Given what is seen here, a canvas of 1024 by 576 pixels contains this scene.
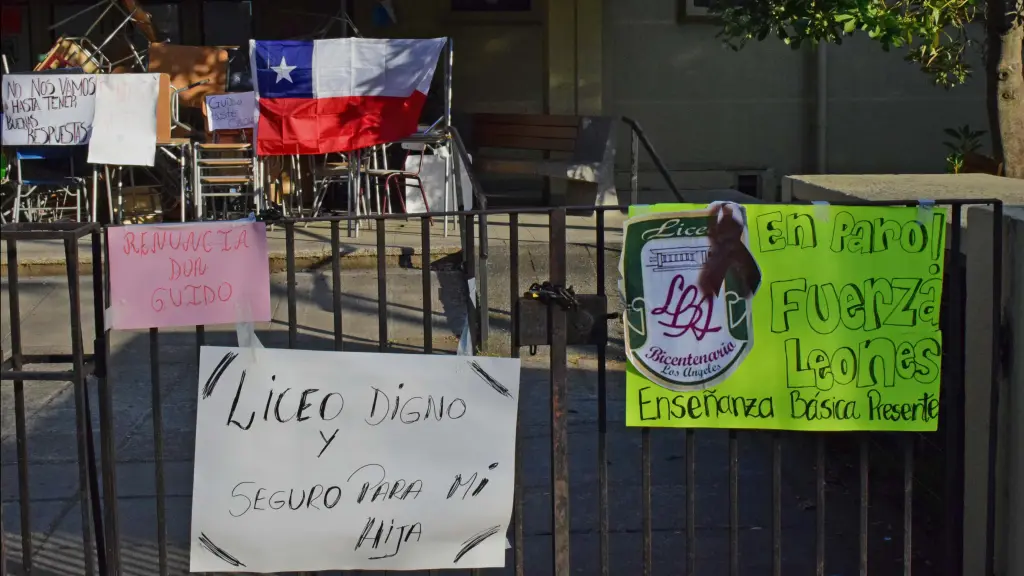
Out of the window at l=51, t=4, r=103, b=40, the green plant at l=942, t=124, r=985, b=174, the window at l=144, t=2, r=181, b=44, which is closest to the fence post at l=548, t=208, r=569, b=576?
the green plant at l=942, t=124, r=985, b=174

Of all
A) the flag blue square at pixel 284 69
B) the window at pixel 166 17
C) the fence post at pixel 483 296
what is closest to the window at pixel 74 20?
the window at pixel 166 17

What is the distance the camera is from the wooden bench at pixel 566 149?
37.7 ft

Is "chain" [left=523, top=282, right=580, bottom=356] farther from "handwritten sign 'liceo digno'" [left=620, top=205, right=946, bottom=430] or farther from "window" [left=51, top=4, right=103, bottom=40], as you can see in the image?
"window" [left=51, top=4, right=103, bottom=40]

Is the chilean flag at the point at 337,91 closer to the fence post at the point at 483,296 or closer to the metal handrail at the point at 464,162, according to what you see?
the metal handrail at the point at 464,162

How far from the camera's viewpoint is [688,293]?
3.66 m

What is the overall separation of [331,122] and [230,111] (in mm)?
1393

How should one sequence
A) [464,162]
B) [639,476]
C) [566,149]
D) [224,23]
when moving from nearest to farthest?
[639,476]
[464,162]
[566,149]
[224,23]

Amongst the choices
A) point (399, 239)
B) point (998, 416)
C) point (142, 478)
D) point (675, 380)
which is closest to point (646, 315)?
point (675, 380)

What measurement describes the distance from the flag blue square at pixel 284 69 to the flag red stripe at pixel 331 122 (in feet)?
0.23

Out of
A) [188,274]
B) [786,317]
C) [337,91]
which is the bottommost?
[786,317]

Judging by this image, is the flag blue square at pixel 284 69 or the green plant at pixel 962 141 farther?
the green plant at pixel 962 141

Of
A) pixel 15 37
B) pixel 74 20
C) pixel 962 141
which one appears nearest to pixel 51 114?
pixel 74 20

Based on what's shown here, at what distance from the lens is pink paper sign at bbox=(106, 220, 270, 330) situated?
3523 millimetres

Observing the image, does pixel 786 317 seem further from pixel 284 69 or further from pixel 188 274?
pixel 284 69
